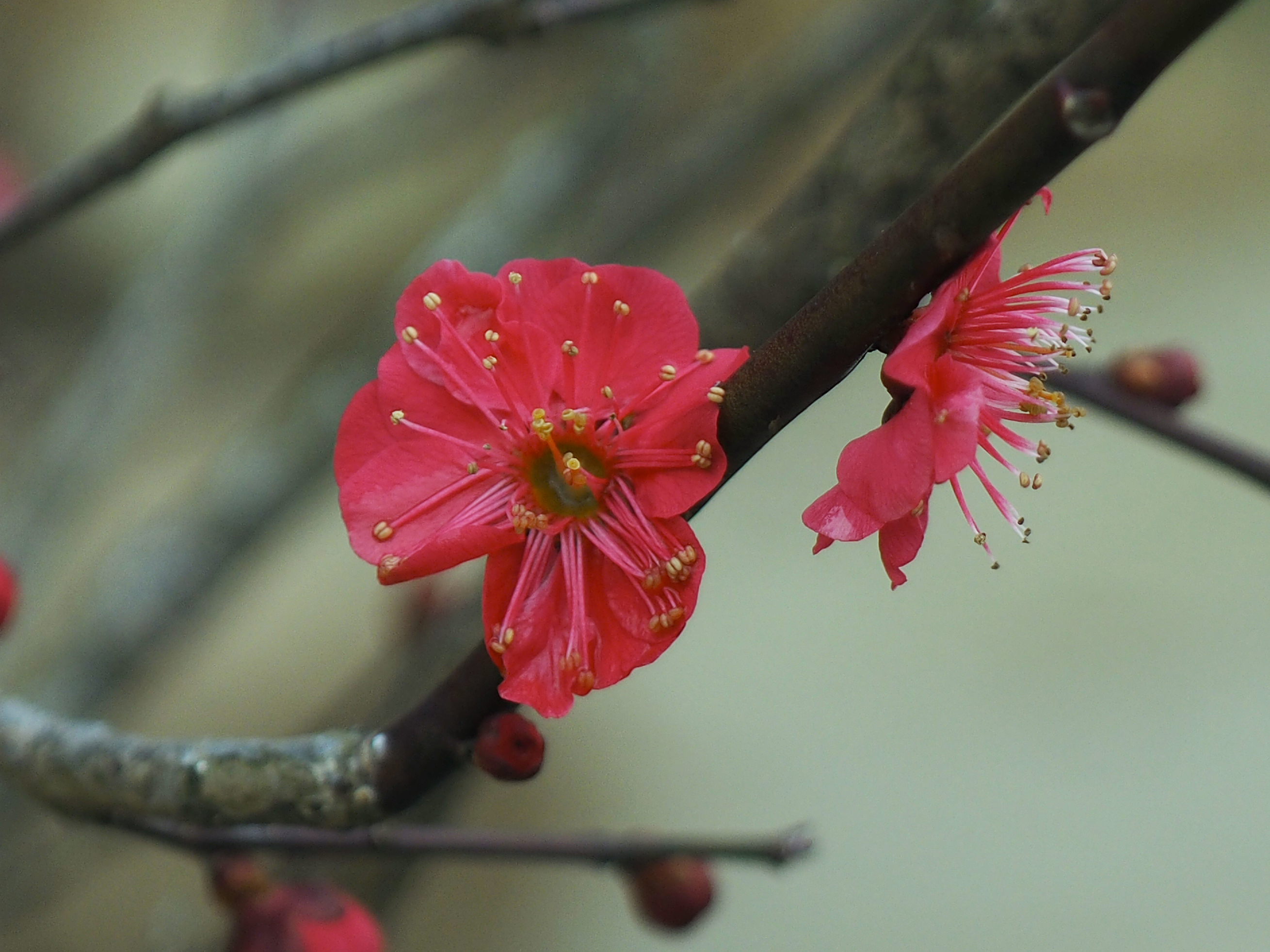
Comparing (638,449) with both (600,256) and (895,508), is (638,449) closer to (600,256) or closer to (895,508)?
(895,508)

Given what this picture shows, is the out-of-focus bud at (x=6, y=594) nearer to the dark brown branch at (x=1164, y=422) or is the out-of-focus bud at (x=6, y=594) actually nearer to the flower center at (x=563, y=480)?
the flower center at (x=563, y=480)

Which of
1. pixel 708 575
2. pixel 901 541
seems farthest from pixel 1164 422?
pixel 708 575

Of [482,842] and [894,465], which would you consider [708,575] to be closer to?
[482,842]

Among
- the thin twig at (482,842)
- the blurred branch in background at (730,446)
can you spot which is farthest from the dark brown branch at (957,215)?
the thin twig at (482,842)

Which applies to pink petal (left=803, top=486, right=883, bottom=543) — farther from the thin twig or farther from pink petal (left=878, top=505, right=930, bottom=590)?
the thin twig

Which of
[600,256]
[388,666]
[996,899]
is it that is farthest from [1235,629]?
[388,666]

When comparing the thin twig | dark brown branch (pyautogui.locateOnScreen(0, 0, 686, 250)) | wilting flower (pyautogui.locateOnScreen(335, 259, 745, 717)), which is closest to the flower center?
wilting flower (pyautogui.locateOnScreen(335, 259, 745, 717))

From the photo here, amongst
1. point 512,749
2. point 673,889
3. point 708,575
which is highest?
point 512,749
